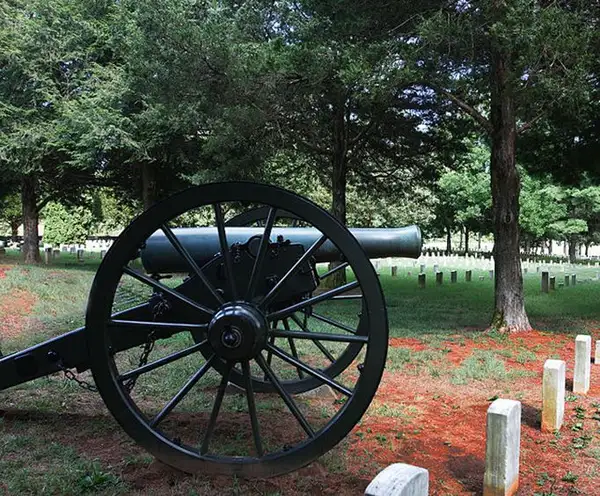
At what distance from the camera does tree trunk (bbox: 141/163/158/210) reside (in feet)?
66.6

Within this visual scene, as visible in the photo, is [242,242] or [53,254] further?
[53,254]

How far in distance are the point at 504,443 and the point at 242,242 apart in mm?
2149

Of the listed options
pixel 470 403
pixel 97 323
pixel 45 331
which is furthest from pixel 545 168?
pixel 97 323

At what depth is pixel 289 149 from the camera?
52.6 feet

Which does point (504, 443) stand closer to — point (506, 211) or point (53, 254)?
point (506, 211)

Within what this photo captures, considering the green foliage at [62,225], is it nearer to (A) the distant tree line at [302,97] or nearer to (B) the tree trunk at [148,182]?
(A) the distant tree line at [302,97]

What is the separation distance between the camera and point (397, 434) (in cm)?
473

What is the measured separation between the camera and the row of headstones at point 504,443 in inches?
64.9

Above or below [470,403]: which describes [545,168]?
above

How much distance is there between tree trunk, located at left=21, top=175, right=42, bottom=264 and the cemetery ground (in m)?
13.4

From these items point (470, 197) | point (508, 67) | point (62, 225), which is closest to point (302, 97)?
point (508, 67)

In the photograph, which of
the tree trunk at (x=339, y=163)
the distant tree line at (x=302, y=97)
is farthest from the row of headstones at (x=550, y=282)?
the tree trunk at (x=339, y=163)

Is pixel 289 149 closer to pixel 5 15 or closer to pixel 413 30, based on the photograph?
pixel 413 30

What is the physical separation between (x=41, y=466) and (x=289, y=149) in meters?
12.9
